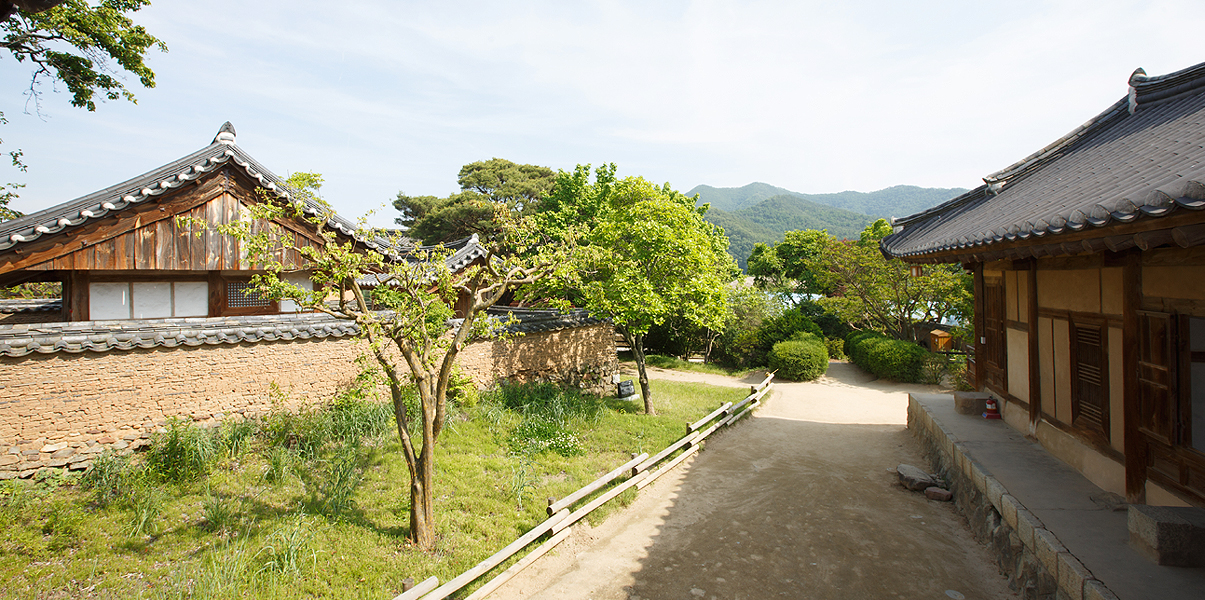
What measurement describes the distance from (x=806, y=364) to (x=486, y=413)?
12.2 metres

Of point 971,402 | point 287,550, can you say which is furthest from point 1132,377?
point 287,550

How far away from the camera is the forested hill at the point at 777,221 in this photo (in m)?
96.5

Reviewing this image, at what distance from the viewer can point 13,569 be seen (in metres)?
4.96

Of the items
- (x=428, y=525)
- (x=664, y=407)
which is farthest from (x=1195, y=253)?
(x=664, y=407)

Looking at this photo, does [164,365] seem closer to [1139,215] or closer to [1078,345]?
[1139,215]

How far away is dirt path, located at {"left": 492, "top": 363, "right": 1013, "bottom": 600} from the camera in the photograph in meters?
5.60

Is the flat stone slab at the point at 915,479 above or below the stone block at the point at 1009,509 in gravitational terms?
below

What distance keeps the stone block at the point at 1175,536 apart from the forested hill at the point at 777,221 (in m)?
87.8

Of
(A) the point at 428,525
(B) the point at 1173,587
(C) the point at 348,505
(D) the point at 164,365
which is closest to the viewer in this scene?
(B) the point at 1173,587

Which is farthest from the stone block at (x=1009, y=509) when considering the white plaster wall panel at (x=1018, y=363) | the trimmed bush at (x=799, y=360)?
the trimmed bush at (x=799, y=360)

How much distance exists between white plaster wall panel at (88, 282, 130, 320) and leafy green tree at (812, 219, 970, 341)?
21468 millimetres

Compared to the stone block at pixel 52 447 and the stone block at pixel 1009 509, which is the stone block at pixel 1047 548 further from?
the stone block at pixel 52 447

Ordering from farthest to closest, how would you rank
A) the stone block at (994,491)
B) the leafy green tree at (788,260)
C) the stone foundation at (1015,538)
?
the leafy green tree at (788,260) → the stone block at (994,491) → the stone foundation at (1015,538)

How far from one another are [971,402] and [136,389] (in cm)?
1322
